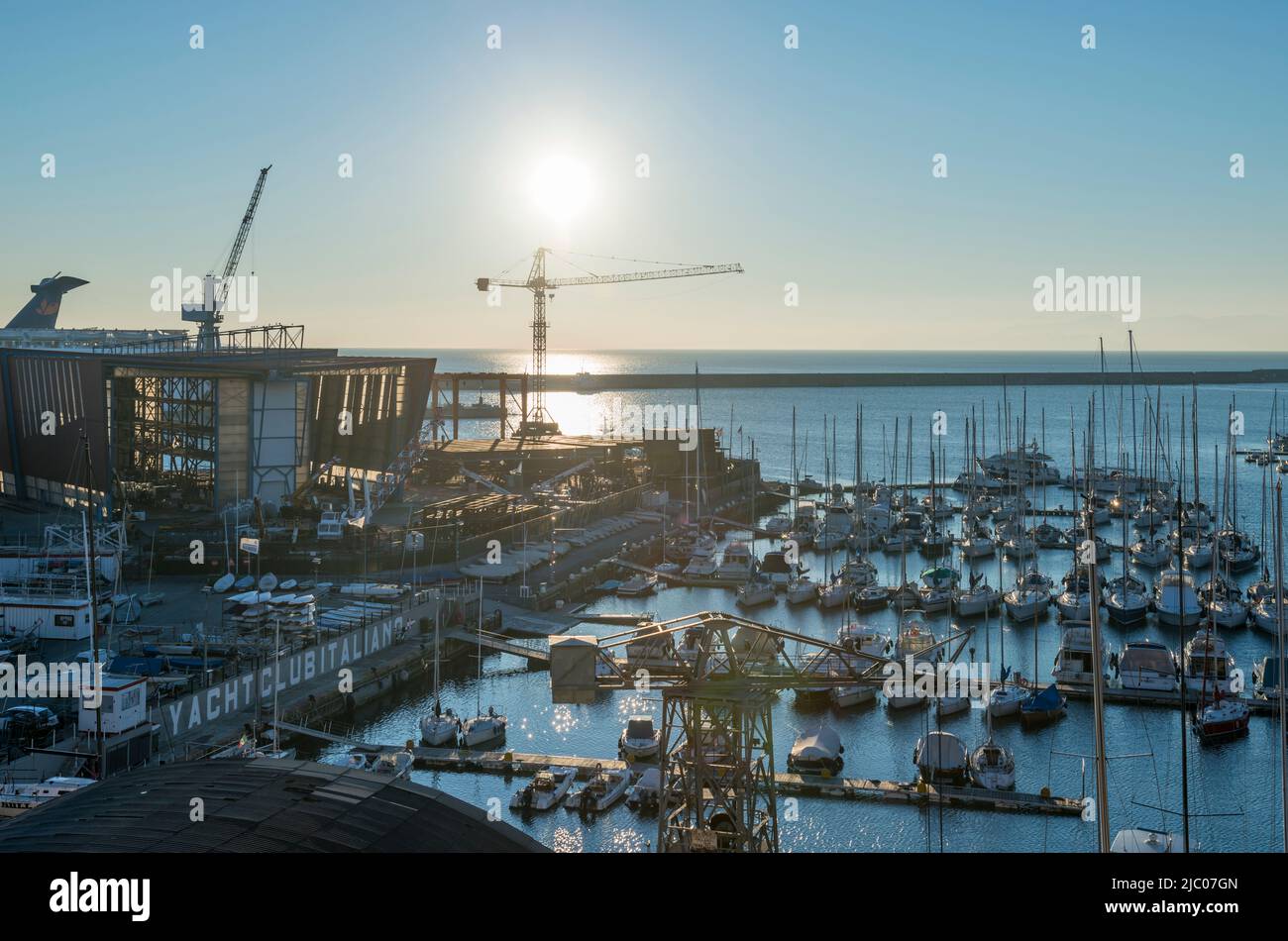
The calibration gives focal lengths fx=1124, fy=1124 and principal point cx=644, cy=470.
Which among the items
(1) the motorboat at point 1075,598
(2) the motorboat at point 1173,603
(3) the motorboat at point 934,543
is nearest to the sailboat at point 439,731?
(1) the motorboat at point 1075,598

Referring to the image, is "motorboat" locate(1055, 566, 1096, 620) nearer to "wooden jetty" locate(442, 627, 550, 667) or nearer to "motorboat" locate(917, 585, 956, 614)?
"motorboat" locate(917, 585, 956, 614)

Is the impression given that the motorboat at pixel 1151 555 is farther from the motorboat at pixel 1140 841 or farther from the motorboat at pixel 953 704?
the motorboat at pixel 1140 841

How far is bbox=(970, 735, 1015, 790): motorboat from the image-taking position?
18.9 m

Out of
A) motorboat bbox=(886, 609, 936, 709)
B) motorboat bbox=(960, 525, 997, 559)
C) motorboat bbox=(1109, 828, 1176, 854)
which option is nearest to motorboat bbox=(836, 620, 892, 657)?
motorboat bbox=(886, 609, 936, 709)

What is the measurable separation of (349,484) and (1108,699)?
88.8 ft

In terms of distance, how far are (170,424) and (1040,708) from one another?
31.7 m

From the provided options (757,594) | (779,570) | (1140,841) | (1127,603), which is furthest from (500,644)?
(1140,841)

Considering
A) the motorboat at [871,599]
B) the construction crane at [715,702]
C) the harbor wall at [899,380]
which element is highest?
the harbor wall at [899,380]

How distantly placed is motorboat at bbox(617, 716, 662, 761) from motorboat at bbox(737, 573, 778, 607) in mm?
12765

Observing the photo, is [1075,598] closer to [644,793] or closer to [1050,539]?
[1050,539]

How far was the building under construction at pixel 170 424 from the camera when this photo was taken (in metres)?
38.8

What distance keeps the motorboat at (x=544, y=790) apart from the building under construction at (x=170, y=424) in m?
24.1

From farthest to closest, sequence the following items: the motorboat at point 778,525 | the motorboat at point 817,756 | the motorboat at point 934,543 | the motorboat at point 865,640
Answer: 1. the motorboat at point 778,525
2. the motorboat at point 934,543
3. the motorboat at point 865,640
4. the motorboat at point 817,756
